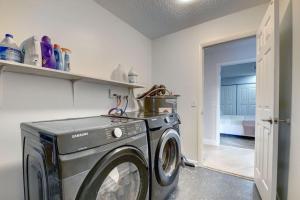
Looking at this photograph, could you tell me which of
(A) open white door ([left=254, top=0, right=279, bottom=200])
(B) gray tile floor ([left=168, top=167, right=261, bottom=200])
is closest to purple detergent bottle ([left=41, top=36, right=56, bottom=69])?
(B) gray tile floor ([left=168, top=167, right=261, bottom=200])

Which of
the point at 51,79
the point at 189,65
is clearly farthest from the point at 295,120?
the point at 51,79

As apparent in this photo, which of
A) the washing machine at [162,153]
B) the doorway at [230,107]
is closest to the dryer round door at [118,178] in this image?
the washing machine at [162,153]

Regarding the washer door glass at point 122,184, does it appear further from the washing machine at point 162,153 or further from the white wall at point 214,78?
the white wall at point 214,78

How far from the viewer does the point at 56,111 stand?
1479 mm

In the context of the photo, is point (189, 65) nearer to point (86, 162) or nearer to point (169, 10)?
point (169, 10)

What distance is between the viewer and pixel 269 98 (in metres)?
1.43

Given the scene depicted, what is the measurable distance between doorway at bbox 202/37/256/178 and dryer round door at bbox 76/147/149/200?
1710 millimetres

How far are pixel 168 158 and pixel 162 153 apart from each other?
31 cm

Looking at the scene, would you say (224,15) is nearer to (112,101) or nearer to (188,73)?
(188,73)

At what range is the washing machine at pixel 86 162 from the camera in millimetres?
704

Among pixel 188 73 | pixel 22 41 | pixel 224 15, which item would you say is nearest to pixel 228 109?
pixel 188 73

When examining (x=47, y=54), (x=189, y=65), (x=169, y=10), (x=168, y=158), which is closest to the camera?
(x=47, y=54)

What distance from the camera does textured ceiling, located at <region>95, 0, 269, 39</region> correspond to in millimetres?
1903

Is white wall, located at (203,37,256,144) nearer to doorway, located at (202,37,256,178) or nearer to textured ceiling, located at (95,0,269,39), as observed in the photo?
doorway, located at (202,37,256,178)
